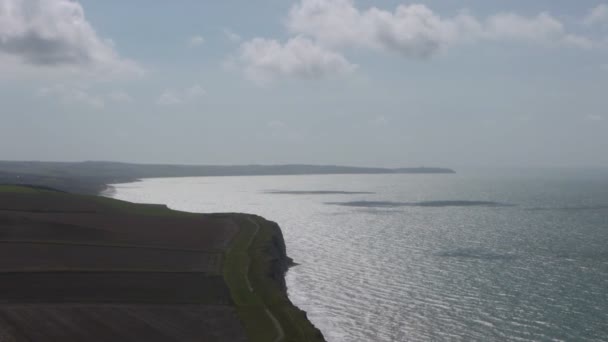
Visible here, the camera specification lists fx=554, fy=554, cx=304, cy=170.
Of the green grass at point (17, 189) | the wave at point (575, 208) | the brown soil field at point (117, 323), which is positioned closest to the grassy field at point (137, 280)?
the brown soil field at point (117, 323)

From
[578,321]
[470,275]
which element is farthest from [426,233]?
[578,321]

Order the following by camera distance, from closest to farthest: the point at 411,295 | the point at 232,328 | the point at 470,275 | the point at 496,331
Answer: the point at 232,328 → the point at 496,331 → the point at 411,295 → the point at 470,275

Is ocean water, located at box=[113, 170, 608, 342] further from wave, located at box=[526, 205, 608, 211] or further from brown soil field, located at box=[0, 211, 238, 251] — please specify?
wave, located at box=[526, 205, 608, 211]

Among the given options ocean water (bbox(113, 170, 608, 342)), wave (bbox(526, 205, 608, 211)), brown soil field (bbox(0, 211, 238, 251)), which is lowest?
ocean water (bbox(113, 170, 608, 342))

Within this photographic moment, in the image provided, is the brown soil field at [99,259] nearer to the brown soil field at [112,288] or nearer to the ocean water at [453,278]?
the brown soil field at [112,288]

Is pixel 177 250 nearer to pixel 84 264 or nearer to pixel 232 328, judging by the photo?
pixel 84 264

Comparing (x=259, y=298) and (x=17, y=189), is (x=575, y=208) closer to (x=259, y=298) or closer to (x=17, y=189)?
(x=259, y=298)

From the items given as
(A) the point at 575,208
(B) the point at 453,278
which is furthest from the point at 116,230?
(A) the point at 575,208

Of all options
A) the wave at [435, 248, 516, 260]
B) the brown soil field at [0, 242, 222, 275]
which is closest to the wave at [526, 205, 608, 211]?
the wave at [435, 248, 516, 260]
